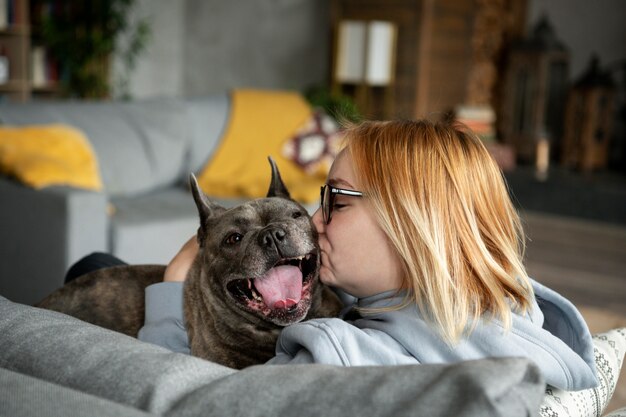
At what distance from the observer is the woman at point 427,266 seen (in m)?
0.94

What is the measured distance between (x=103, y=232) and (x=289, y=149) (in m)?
1.50

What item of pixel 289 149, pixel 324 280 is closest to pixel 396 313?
pixel 324 280

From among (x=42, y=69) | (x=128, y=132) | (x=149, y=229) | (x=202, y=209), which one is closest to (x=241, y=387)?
(x=202, y=209)

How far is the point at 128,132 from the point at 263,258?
9.94 feet

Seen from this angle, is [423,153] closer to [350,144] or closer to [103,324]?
[350,144]

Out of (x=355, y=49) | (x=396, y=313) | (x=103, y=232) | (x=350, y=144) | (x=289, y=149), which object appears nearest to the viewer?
(x=396, y=313)

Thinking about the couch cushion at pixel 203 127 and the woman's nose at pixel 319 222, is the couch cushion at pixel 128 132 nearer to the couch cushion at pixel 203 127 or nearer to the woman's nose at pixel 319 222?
the couch cushion at pixel 203 127

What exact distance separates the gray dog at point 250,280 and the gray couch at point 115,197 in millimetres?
1832

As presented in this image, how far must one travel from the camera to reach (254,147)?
4.34m

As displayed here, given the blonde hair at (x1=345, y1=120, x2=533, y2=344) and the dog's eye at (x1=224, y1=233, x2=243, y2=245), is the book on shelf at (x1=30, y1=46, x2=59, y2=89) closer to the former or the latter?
the dog's eye at (x1=224, y1=233, x2=243, y2=245)

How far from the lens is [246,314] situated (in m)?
1.18

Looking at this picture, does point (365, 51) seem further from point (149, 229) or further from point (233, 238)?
point (233, 238)

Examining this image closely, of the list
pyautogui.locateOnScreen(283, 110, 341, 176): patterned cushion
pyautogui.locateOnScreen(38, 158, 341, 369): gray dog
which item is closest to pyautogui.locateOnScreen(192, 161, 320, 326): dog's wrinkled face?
pyautogui.locateOnScreen(38, 158, 341, 369): gray dog

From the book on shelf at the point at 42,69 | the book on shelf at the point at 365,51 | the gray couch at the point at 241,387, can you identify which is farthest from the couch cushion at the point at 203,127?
the gray couch at the point at 241,387
